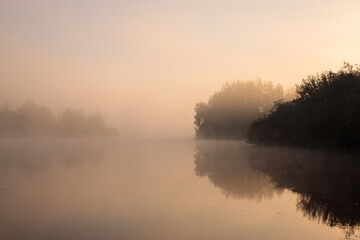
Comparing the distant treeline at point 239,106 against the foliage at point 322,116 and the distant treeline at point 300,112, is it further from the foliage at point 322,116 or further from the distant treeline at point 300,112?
the foliage at point 322,116

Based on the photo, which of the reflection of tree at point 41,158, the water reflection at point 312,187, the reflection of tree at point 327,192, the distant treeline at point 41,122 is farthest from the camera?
the distant treeline at point 41,122

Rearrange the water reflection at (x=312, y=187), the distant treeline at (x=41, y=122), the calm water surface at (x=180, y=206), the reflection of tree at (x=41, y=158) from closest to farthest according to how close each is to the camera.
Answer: the calm water surface at (x=180, y=206) < the water reflection at (x=312, y=187) < the reflection of tree at (x=41, y=158) < the distant treeline at (x=41, y=122)

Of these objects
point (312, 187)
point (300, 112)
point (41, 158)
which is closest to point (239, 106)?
point (300, 112)

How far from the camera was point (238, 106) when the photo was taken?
8700cm

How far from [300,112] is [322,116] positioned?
915cm

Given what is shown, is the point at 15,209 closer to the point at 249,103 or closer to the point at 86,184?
the point at 86,184

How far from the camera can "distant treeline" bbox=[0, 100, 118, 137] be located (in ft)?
405

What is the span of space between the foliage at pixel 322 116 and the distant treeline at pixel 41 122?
98005mm

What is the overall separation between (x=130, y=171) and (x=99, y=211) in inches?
392

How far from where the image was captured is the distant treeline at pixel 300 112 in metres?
35.0

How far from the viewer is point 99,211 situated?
10234 mm

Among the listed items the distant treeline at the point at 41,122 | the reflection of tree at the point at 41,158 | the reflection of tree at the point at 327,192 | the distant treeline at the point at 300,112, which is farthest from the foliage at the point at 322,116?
the distant treeline at the point at 41,122

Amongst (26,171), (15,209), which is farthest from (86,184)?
(26,171)

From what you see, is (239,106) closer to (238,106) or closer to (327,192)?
(238,106)
